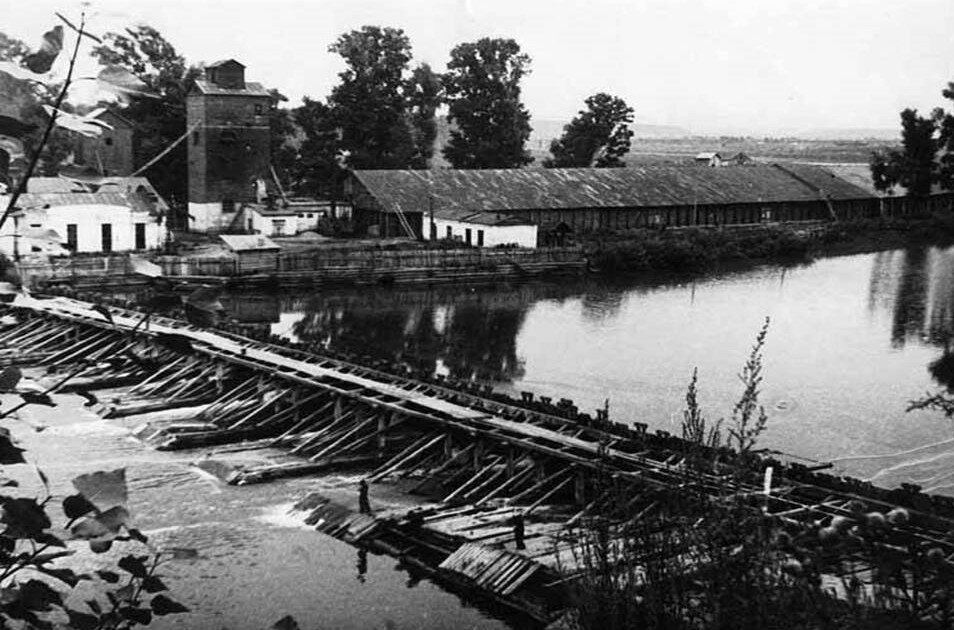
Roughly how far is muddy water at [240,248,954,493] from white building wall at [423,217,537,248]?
4.70m

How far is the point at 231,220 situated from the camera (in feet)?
177

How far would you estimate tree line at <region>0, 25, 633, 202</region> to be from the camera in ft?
187

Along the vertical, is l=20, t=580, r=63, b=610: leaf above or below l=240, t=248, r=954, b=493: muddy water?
above

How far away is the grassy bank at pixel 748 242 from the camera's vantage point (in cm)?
5253

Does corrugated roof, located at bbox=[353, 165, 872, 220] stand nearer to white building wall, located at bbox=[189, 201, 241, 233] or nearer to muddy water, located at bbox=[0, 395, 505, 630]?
white building wall, located at bbox=[189, 201, 241, 233]

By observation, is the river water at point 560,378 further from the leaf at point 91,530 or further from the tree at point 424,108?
the tree at point 424,108

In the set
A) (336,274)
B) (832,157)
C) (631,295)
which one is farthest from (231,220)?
(832,157)

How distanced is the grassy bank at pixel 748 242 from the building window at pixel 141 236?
1949 cm

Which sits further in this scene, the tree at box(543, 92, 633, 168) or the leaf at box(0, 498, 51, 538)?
the tree at box(543, 92, 633, 168)

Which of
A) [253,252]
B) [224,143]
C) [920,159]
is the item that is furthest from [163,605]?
[920,159]

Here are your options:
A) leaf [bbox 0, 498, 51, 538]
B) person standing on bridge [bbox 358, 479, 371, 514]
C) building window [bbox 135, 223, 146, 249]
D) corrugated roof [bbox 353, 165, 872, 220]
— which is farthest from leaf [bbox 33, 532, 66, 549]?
corrugated roof [bbox 353, 165, 872, 220]

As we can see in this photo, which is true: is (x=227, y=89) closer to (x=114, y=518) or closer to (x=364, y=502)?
(x=364, y=502)

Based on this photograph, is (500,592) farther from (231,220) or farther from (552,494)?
(231,220)

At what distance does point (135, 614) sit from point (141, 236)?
1747 inches
